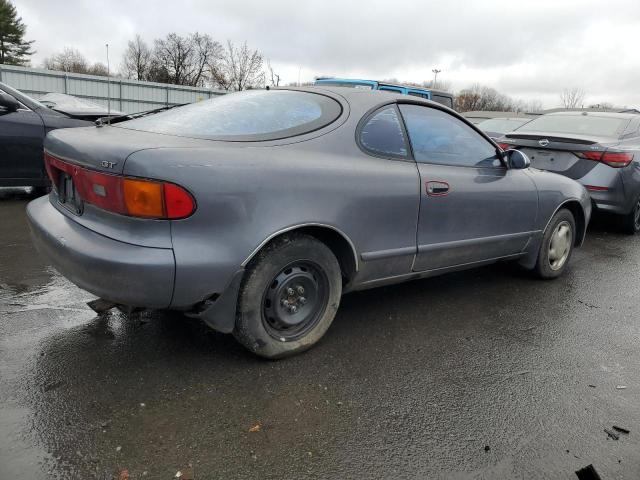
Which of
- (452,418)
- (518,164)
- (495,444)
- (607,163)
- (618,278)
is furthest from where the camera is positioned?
(607,163)

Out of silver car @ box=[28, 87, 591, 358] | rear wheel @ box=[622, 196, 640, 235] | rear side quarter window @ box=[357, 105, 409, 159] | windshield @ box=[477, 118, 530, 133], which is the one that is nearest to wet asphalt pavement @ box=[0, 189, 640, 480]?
silver car @ box=[28, 87, 591, 358]

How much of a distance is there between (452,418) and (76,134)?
8.01ft

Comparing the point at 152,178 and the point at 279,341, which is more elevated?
the point at 152,178

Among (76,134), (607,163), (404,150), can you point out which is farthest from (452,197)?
(607,163)

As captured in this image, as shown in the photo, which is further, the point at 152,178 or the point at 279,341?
the point at 279,341

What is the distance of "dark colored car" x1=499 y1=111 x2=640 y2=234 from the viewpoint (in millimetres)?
5883

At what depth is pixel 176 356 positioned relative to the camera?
2.74m

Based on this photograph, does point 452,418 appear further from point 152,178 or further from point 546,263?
point 546,263

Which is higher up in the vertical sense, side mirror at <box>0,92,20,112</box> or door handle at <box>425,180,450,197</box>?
door handle at <box>425,180,450,197</box>

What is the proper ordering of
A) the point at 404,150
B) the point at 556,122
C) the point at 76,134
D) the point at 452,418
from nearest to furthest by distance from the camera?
the point at 452,418 < the point at 76,134 < the point at 404,150 < the point at 556,122

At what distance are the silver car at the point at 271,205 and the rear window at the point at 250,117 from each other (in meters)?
0.01

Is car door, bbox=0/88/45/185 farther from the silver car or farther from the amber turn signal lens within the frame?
the amber turn signal lens

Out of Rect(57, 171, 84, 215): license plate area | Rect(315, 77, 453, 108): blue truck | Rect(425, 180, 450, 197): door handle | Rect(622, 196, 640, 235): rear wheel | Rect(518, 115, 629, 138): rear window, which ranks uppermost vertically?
Rect(315, 77, 453, 108): blue truck

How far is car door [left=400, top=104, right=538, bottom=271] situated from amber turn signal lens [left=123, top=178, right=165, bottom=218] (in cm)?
165
